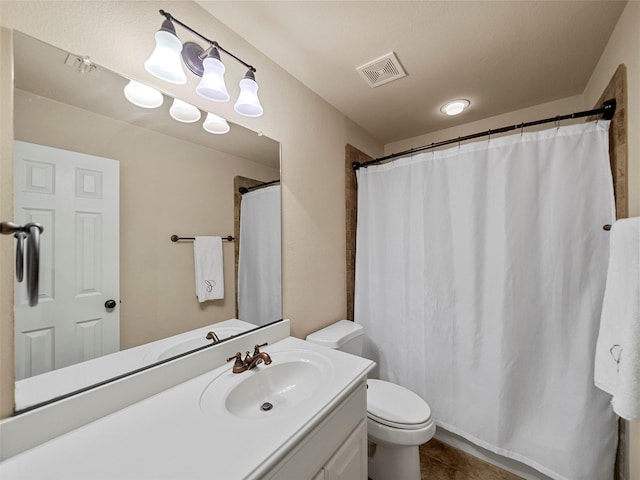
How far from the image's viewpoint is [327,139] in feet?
5.72

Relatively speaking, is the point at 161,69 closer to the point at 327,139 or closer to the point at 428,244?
the point at 327,139

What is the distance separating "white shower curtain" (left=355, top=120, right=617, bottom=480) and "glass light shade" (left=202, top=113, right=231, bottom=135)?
3.88 feet

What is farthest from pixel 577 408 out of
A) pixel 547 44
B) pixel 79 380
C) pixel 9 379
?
pixel 9 379

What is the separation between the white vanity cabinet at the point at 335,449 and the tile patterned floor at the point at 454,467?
764 mm

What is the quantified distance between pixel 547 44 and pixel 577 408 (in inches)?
71.6

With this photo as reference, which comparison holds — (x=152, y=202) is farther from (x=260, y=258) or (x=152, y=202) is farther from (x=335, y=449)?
(x=335, y=449)

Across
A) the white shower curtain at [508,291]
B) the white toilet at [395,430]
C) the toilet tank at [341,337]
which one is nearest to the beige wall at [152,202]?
the toilet tank at [341,337]

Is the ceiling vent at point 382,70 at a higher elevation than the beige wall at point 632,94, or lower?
higher

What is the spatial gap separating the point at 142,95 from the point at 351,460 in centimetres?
155

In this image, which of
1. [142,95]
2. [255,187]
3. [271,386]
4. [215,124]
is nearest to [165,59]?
[142,95]

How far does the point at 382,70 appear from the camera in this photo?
4.65 feet

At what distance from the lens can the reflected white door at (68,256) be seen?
673mm

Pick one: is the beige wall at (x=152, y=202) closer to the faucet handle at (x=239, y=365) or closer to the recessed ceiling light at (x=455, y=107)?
the faucet handle at (x=239, y=365)

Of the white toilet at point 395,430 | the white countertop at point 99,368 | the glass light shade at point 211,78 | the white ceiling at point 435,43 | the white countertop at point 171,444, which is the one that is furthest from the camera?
the white toilet at point 395,430
